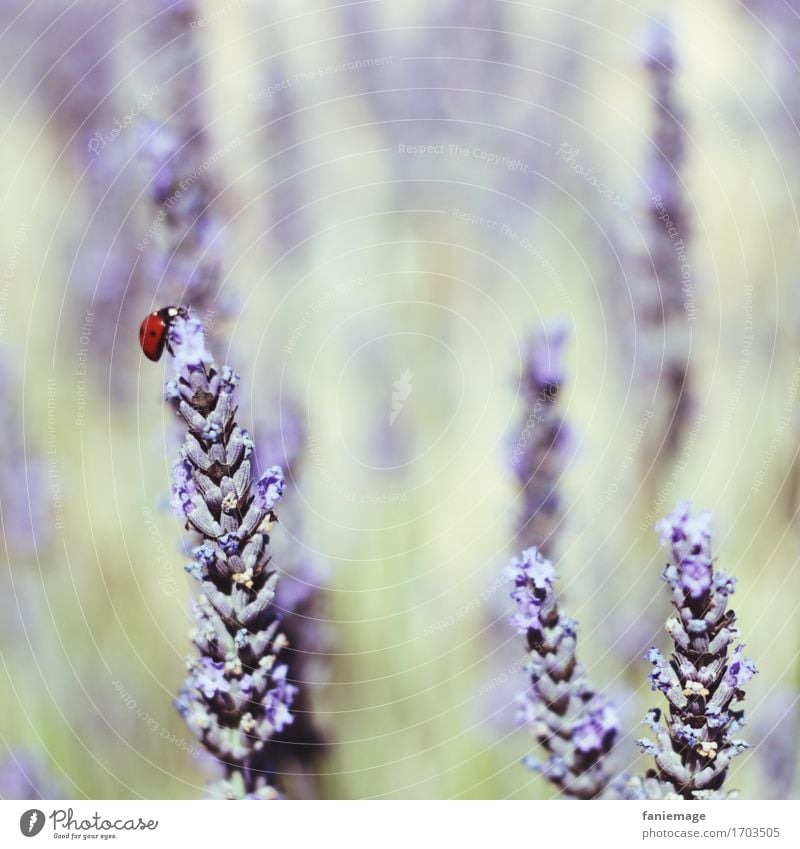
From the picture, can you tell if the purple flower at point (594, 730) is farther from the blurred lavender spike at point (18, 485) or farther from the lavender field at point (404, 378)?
the blurred lavender spike at point (18, 485)

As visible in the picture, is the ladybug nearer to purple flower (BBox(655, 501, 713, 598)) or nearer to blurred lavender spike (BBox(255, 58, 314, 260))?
blurred lavender spike (BBox(255, 58, 314, 260))

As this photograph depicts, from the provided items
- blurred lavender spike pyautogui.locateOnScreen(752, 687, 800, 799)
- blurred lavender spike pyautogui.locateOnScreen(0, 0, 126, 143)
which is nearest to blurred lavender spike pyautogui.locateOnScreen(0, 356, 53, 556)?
blurred lavender spike pyautogui.locateOnScreen(0, 0, 126, 143)

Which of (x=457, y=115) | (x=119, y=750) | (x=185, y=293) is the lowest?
(x=119, y=750)

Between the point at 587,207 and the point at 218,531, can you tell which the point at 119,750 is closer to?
the point at 218,531

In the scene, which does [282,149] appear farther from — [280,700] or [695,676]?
[695,676]
